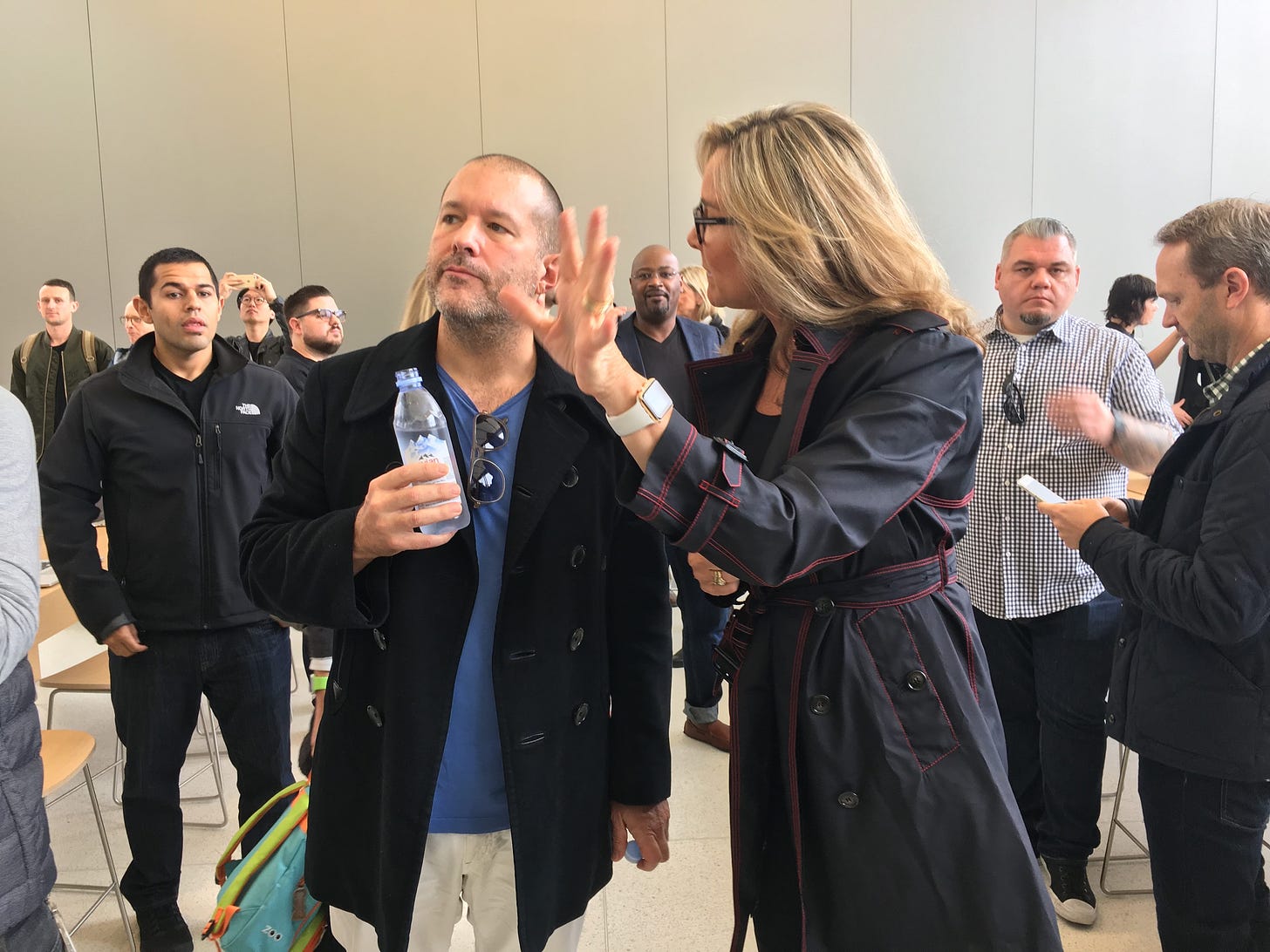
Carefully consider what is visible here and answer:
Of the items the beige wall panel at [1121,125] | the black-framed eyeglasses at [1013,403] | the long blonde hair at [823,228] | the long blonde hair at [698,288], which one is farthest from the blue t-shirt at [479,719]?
the beige wall panel at [1121,125]

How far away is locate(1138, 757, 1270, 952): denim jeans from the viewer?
5.63 feet

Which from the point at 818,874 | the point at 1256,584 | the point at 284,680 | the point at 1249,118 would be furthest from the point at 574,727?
the point at 1249,118

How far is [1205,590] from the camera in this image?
1.61m

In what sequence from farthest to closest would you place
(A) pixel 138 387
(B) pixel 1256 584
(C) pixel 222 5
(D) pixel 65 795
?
(C) pixel 222 5, (D) pixel 65 795, (A) pixel 138 387, (B) pixel 1256 584

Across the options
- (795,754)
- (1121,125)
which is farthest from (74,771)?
(1121,125)

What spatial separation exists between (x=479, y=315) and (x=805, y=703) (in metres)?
0.80

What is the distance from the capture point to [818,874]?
124 centimetres

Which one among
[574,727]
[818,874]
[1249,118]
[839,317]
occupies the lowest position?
[818,874]

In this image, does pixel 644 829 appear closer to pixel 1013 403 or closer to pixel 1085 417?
pixel 1085 417

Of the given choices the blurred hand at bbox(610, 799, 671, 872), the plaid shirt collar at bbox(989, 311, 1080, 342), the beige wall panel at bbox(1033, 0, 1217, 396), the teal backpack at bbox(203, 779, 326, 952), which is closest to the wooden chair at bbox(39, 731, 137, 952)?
the teal backpack at bbox(203, 779, 326, 952)

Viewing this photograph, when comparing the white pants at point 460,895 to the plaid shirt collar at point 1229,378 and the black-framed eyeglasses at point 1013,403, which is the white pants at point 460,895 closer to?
the plaid shirt collar at point 1229,378

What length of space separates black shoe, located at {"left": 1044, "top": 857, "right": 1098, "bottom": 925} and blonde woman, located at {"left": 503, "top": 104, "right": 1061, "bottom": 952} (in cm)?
158

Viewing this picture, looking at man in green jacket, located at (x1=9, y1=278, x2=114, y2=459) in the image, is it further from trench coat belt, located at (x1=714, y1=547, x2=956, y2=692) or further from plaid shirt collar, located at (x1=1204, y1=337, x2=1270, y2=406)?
plaid shirt collar, located at (x1=1204, y1=337, x2=1270, y2=406)

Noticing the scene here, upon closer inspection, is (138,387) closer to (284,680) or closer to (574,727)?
(284,680)
